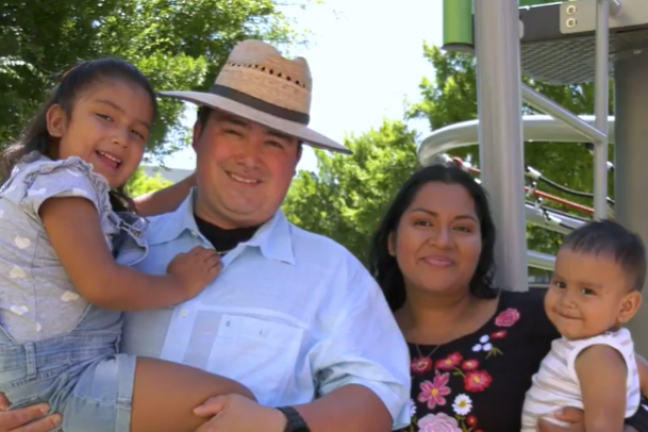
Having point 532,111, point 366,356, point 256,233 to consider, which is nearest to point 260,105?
point 256,233

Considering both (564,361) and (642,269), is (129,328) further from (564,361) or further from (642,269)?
(642,269)

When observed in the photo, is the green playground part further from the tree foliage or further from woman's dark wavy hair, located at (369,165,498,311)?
the tree foliage

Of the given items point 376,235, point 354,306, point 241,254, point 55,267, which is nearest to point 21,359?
point 55,267

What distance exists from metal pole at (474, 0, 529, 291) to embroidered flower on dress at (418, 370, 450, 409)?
49 centimetres

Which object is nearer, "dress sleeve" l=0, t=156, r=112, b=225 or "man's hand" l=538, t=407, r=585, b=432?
"dress sleeve" l=0, t=156, r=112, b=225

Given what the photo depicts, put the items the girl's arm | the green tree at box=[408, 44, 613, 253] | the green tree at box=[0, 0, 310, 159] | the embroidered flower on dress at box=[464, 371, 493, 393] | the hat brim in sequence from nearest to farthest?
the hat brim, the embroidered flower on dress at box=[464, 371, 493, 393], the girl's arm, the green tree at box=[0, 0, 310, 159], the green tree at box=[408, 44, 613, 253]

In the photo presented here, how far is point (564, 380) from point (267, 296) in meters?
0.87

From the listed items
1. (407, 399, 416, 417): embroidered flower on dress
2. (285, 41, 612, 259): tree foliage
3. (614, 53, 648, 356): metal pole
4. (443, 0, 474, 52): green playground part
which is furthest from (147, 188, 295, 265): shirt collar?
(285, 41, 612, 259): tree foliage

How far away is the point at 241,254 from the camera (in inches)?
103

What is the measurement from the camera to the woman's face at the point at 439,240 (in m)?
2.85

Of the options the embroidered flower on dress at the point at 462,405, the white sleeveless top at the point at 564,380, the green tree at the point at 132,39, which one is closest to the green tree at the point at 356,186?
the green tree at the point at 132,39

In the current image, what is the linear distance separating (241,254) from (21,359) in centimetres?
70

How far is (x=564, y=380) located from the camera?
251 centimetres

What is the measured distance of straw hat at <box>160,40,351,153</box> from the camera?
2635mm
